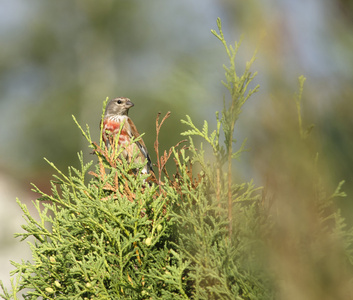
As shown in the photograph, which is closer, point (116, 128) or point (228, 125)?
point (228, 125)

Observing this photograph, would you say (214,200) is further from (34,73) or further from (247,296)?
(34,73)

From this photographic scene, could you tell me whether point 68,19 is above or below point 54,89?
above

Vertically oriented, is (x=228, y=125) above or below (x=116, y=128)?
above

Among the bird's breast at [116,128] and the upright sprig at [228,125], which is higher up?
the upright sprig at [228,125]

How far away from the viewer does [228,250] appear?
9.41 ft

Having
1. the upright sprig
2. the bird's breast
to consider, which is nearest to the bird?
the bird's breast

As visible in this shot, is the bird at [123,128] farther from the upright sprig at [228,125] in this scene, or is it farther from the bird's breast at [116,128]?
the upright sprig at [228,125]

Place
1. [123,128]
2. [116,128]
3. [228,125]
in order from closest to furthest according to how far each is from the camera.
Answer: [228,125] < [123,128] < [116,128]

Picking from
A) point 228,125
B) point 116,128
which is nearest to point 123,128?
point 116,128

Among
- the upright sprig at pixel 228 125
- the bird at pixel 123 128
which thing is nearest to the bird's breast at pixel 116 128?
the bird at pixel 123 128

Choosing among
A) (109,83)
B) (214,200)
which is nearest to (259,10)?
(214,200)

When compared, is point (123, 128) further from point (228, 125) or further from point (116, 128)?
point (228, 125)

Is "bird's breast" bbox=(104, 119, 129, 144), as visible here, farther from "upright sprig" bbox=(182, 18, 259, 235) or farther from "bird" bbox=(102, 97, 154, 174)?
"upright sprig" bbox=(182, 18, 259, 235)

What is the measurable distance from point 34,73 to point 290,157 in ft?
85.7
